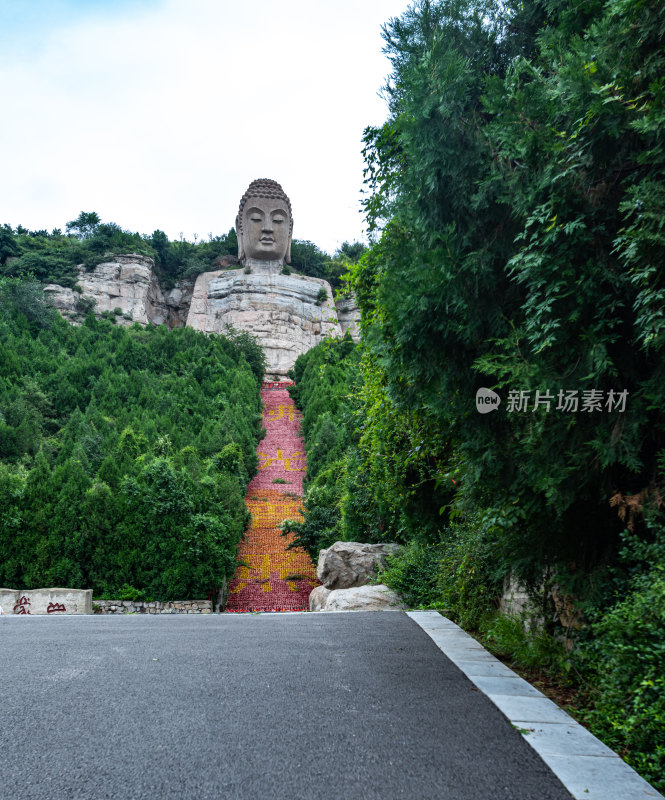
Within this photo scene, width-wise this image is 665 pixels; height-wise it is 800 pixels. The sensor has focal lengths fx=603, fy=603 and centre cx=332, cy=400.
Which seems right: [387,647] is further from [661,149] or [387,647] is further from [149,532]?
[149,532]

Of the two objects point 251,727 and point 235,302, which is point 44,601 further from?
point 235,302

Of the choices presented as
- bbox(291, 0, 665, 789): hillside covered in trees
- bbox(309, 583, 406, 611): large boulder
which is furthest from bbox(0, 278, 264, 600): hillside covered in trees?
bbox(291, 0, 665, 789): hillside covered in trees

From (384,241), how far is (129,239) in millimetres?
42608

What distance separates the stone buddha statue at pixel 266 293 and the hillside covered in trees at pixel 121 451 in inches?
116

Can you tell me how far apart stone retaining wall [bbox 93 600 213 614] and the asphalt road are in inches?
289

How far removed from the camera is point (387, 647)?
15.2 feet

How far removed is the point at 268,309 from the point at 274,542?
81.7 feet

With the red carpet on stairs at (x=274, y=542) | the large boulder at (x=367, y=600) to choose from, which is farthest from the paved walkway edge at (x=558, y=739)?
the red carpet on stairs at (x=274, y=542)

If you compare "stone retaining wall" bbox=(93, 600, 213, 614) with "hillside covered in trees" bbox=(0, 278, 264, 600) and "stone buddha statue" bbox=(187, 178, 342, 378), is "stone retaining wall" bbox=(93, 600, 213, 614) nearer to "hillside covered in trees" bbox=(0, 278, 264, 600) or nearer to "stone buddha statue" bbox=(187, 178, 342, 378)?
"hillside covered in trees" bbox=(0, 278, 264, 600)

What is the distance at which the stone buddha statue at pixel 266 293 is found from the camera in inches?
1517

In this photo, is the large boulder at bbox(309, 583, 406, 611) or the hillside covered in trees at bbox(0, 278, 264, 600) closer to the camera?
the large boulder at bbox(309, 583, 406, 611)

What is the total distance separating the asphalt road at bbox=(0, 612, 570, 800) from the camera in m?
2.25

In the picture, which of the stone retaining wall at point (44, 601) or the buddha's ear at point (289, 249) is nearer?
the stone retaining wall at point (44, 601)

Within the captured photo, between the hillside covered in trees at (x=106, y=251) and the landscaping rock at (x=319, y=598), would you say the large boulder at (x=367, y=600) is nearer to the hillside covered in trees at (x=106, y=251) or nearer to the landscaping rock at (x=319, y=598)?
the landscaping rock at (x=319, y=598)
